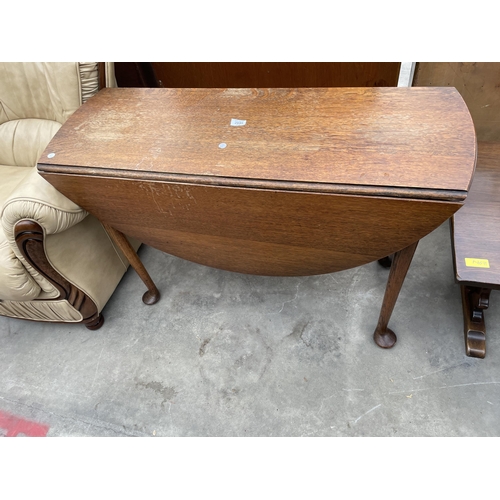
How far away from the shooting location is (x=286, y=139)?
2.95 ft

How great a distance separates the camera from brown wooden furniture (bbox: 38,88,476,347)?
775 mm

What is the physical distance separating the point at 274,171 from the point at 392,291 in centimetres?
56

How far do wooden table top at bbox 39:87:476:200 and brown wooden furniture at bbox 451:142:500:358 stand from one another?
1.17 ft

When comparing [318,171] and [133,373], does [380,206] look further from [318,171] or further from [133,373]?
[133,373]

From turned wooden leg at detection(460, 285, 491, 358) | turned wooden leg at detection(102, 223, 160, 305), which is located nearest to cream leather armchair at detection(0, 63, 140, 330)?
turned wooden leg at detection(102, 223, 160, 305)

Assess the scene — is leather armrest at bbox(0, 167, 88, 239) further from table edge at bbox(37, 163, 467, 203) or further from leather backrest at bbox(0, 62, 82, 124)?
leather backrest at bbox(0, 62, 82, 124)

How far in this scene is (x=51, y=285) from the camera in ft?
4.04

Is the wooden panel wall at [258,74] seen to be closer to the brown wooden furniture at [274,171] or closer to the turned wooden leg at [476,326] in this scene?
the brown wooden furniture at [274,171]

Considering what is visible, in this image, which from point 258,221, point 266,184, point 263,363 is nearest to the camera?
point 266,184

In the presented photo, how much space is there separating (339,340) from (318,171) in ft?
2.46

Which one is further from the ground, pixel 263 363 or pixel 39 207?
pixel 39 207

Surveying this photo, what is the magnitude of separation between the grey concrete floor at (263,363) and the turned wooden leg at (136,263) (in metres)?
0.06

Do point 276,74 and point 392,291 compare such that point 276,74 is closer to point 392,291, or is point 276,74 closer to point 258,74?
point 258,74

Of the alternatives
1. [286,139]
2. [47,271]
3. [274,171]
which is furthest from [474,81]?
[47,271]
